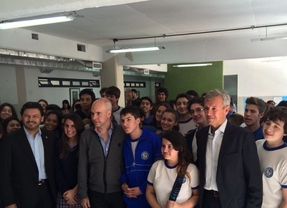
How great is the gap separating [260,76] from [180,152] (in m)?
10.3

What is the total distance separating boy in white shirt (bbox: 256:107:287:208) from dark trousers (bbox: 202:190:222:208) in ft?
1.08

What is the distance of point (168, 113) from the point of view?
2.92 m

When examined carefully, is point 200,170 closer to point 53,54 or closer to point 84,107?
point 84,107

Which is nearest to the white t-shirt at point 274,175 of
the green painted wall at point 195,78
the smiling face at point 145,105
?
the smiling face at point 145,105

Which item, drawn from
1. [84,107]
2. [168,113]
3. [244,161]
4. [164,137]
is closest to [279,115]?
[244,161]

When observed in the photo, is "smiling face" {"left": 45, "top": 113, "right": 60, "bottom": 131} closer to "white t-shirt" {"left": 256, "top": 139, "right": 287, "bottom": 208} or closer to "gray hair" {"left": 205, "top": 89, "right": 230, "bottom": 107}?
"gray hair" {"left": 205, "top": 89, "right": 230, "bottom": 107}

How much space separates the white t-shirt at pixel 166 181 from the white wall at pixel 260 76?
386 inches

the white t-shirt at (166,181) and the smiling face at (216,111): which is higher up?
the smiling face at (216,111)

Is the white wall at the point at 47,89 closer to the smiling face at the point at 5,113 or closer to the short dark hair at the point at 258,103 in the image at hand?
the smiling face at the point at 5,113

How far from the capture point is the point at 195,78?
11.8 meters

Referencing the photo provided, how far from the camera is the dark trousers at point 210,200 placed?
1918 mm

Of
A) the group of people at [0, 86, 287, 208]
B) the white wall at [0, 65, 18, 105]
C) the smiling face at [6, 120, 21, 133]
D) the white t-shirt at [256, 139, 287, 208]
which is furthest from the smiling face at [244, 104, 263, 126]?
the white wall at [0, 65, 18, 105]

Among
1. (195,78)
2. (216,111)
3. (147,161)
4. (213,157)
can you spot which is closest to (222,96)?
(216,111)

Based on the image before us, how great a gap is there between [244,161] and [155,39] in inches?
222
